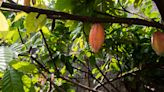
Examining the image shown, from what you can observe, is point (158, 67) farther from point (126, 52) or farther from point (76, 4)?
point (76, 4)

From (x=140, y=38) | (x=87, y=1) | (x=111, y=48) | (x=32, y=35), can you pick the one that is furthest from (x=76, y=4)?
(x=140, y=38)

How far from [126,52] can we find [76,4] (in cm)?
86

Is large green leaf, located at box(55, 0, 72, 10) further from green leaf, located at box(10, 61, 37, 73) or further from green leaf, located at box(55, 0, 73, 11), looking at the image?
green leaf, located at box(10, 61, 37, 73)

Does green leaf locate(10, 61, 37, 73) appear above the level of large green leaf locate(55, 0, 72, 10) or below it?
below

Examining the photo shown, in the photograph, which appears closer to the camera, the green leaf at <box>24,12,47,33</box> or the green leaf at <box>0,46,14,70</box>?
the green leaf at <box>0,46,14,70</box>

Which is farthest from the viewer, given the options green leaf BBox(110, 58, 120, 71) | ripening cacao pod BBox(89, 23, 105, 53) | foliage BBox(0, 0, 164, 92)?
green leaf BBox(110, 58, 120, 71)

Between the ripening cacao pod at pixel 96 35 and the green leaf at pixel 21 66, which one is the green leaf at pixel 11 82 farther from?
the ripening cacao pod at pixel 96 35

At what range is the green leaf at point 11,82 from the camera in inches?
29.9

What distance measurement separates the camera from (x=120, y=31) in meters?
1.58

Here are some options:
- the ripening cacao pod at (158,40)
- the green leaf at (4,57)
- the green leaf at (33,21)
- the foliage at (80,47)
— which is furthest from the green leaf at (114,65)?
the green leaf at (4,57)

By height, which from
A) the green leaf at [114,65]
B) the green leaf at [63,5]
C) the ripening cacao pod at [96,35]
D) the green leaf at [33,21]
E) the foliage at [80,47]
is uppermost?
the green leaf at [63,5]

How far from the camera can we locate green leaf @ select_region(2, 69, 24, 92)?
0.76 m

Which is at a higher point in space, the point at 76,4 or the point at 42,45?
the point at 76,4

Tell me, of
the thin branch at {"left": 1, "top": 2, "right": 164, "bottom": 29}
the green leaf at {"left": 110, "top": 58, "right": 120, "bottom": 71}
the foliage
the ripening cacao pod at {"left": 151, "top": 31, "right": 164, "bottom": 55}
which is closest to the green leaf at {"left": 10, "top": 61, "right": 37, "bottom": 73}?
the foliage
